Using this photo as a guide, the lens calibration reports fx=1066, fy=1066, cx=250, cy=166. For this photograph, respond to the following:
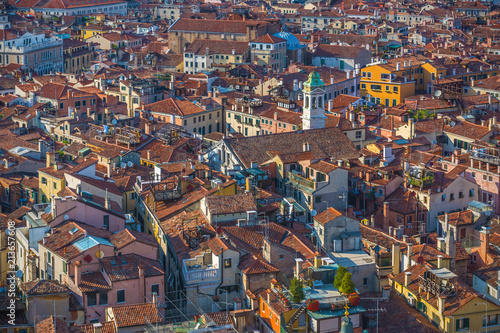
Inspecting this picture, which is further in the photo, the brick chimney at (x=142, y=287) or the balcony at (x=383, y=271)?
the balcony at (x=383, y=271)

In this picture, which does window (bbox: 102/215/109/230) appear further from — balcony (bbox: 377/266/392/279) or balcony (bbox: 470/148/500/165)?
balcony (bbox: 470/148/500/165)

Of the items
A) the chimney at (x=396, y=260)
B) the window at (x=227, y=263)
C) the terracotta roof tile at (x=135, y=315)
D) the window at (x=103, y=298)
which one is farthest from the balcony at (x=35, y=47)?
the terracotta roof tile at (x=135, y=315)

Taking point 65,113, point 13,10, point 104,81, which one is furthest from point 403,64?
point 13,10

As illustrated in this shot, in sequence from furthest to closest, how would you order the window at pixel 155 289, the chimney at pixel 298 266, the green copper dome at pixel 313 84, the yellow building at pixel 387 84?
the yellow building at pixel 387 84 → the green copper dome at pixel 313 84 → the window at pixel 155 289 → the chimney at pixel 298 266

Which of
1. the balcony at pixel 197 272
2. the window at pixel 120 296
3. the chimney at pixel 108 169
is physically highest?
the chimney at pixel 108 169

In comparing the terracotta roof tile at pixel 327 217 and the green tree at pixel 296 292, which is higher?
the terracotta roof tile at pixel 327 217

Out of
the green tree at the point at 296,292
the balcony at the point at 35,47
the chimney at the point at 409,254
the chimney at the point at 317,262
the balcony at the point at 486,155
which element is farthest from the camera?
the balcony at the point at 35,47

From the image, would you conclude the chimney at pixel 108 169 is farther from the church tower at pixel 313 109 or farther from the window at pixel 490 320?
the window at pixel 490 320
